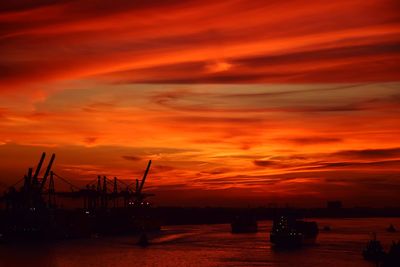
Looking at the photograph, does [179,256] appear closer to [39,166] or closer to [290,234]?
[290,234]

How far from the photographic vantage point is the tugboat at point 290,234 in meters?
105

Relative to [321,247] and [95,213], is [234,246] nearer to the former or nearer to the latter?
[321,247]

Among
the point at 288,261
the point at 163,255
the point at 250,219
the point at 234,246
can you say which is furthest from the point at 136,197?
the point at 288,261

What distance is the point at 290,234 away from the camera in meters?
106

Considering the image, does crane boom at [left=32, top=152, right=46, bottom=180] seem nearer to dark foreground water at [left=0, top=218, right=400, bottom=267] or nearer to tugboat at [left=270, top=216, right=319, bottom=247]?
dark foreground water at [left=0, top=218, right=400, bottom=267]

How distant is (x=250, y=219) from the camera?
170375 millimetres

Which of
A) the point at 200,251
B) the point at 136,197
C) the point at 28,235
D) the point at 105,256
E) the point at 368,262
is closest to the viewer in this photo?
the point at 368,262

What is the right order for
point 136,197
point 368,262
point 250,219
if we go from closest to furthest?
point 368,262
point 250,219
point 136,197

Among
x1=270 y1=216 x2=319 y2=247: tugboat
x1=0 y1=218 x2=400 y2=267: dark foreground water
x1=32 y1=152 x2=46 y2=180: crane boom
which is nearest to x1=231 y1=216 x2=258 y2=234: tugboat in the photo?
x1=270 y1=216 x2=319 y2=247: tugboat

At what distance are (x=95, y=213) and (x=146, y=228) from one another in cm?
1429

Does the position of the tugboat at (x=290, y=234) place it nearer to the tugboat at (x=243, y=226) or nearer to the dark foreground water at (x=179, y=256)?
the dark foreground water at (x=179, y=256)

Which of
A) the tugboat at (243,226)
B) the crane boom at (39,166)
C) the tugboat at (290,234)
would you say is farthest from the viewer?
the tugboat at (243,226)

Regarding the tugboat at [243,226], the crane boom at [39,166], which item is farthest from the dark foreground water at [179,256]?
the tugboat at [243,226]

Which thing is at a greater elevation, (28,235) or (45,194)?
(45,194)
